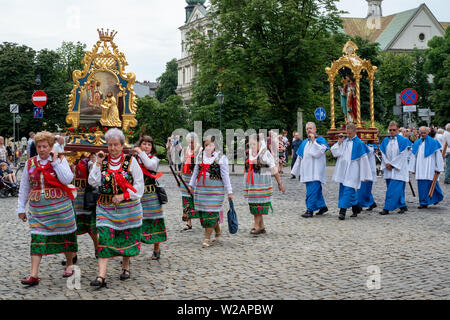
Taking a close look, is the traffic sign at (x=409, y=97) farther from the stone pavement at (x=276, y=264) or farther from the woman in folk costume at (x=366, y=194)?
the stone pavement at (x=276, y=264)

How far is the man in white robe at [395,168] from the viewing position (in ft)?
41.9

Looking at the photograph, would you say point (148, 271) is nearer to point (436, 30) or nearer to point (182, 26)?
point (436, 30)

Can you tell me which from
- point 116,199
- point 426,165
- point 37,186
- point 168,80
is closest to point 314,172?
point 426,165

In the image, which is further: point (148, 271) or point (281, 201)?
point (281, 201)

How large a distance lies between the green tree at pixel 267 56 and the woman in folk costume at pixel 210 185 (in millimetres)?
25218

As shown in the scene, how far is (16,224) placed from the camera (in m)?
11.5

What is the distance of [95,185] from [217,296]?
190cm

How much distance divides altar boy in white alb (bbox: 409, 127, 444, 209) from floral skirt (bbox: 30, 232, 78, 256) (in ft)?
30.7

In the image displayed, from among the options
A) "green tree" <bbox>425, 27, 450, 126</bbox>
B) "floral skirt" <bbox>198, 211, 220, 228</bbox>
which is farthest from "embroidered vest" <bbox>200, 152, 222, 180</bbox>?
"green tree" <bbox>425, 27, 450, 126</bbox>

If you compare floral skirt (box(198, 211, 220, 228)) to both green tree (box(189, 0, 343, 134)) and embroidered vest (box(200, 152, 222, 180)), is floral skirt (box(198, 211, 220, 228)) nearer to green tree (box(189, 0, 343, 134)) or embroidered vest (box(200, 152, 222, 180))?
embroidered vest (box(200, 152, 222, 180))

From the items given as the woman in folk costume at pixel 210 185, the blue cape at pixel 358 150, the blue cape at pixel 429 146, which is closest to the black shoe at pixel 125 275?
the woman in folk costume at pixel 210 185

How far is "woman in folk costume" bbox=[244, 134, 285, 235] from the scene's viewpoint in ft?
32.8
